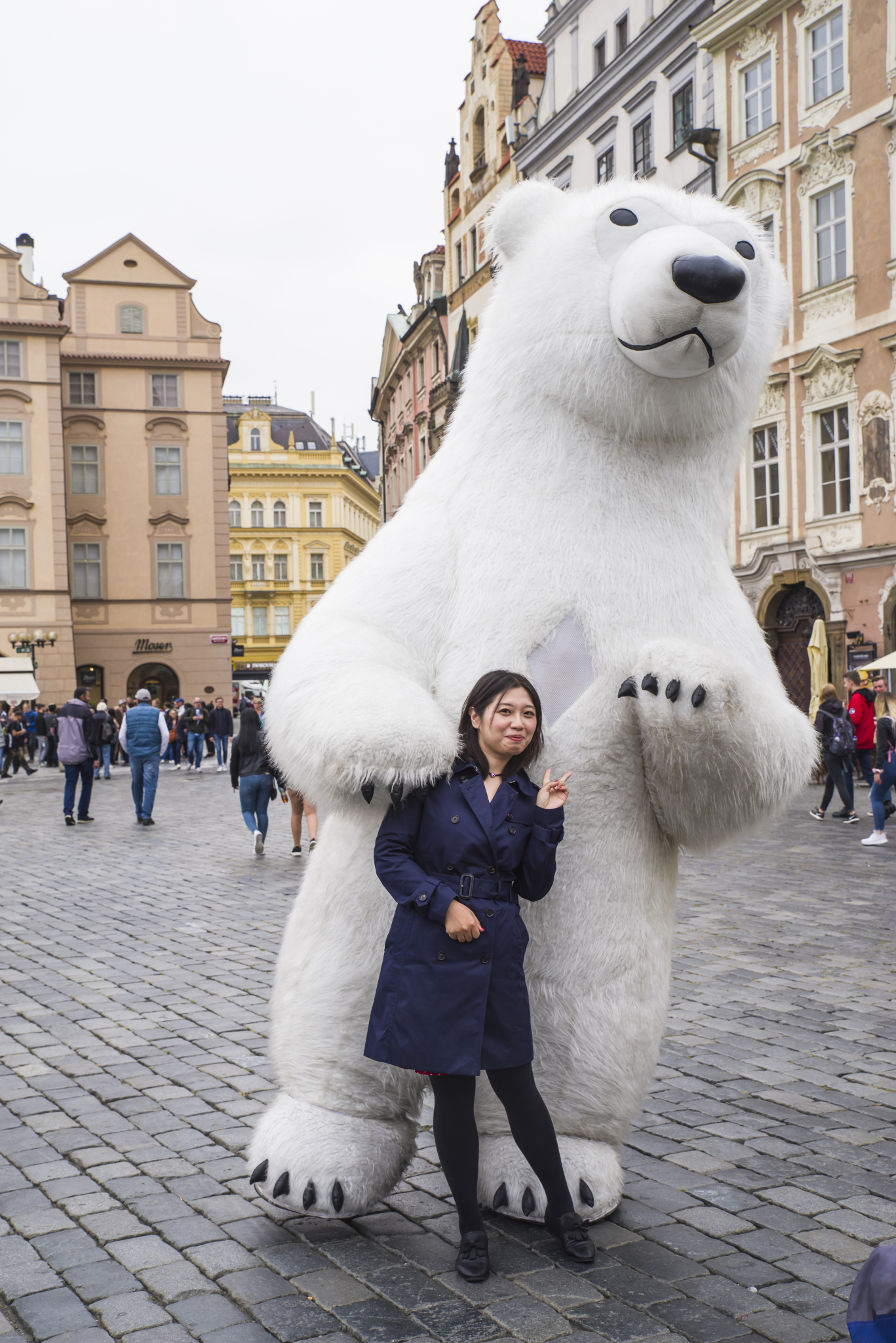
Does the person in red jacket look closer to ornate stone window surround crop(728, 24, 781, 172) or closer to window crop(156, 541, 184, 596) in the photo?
ornate stone window surround crop(728, 24, 781, 172)

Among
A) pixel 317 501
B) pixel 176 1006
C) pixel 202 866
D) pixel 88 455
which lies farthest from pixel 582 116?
pixel 317 501

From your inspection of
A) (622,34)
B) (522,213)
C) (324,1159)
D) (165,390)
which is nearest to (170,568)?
(165,390)

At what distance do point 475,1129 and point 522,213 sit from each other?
7.29ft

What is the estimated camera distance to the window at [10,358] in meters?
34.5

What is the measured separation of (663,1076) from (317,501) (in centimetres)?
6451

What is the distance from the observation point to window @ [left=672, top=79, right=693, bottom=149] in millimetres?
22766

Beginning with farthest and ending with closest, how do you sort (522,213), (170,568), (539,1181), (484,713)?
(170,568) → (522,213) → (539,1181) → (484,713)

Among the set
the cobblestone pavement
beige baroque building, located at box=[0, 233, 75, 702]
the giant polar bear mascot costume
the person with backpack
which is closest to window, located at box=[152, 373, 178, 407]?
beige baroque building, located at box=[0, 233, 75, 702]

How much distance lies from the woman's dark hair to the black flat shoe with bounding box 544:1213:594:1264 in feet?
3.50

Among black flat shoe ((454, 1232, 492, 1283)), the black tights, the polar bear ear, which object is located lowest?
→ black flat shoe ((454, 1232, 492, 1283))

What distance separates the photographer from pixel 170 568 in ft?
122

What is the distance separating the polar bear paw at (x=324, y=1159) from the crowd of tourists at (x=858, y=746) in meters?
8.03

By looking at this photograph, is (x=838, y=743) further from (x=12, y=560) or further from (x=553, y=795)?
(x=12, y=560)

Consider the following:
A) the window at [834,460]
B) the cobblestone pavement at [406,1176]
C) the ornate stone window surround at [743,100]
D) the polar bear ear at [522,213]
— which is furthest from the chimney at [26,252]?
the polar bear ear at [522,213]
